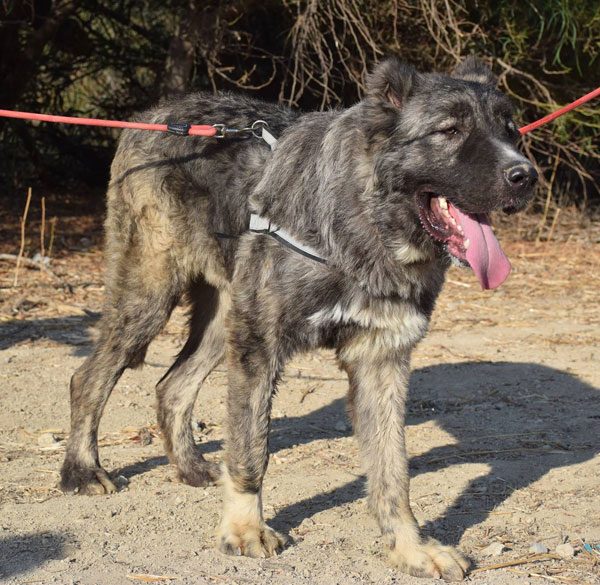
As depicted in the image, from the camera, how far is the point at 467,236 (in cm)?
362

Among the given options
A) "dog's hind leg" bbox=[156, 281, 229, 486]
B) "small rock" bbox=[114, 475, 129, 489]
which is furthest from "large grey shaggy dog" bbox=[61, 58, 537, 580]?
"dog's hind leg" bbox=[156, 281, 229, 486]

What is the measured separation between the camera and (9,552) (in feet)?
11.8

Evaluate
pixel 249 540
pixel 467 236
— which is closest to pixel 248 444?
pixel 249 540

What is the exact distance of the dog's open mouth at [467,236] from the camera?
3600 millimetres

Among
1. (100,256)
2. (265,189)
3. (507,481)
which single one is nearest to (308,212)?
(265,189)

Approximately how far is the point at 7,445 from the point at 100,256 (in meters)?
4.63

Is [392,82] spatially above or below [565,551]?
above

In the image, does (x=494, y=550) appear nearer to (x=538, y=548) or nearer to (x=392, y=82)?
(x=538, y=548)

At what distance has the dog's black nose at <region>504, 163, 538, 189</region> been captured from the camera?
3.47m

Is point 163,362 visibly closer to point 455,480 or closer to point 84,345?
point 84,345

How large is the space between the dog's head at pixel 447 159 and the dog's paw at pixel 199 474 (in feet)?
6.04

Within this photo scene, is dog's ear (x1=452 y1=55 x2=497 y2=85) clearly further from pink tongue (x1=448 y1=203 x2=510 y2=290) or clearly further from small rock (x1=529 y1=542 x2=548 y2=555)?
small rock (x1=529 y1=542 x2=548 y2=555)

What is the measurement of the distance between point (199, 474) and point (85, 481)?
0.61 meters

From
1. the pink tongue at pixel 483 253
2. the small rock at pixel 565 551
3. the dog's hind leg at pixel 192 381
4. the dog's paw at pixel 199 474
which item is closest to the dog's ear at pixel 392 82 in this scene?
the pink tongue at pixel 483 253
